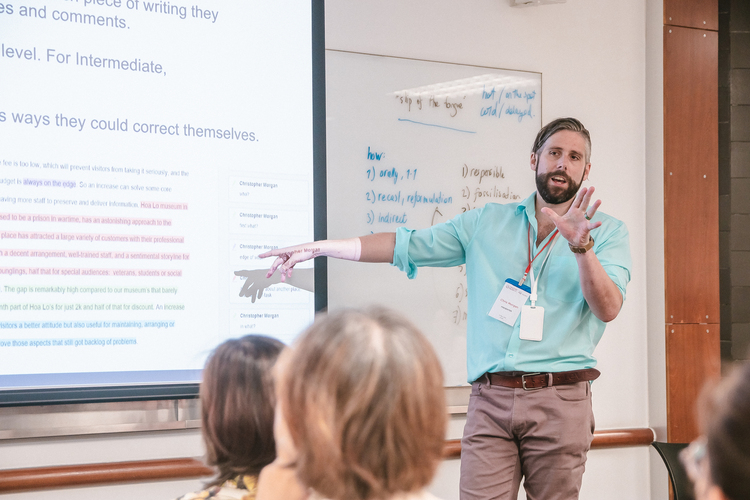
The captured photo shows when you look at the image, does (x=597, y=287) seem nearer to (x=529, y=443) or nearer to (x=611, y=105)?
(x=529, y=443)

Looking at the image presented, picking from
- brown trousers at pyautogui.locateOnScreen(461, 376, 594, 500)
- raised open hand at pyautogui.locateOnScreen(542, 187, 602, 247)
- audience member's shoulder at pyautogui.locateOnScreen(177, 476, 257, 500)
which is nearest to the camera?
audience member's shoulder at pyautogui.locateOnScreen(177, 476, 257, 500)

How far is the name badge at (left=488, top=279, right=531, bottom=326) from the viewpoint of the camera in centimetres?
195

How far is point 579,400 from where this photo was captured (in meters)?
1.91

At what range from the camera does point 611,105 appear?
292 centimetres

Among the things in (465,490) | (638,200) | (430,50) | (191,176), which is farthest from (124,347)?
(638,200)

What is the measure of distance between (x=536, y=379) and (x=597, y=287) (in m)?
0.33

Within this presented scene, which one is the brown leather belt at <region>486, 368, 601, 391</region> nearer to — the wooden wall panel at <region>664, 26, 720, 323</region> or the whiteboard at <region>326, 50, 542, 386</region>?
the whiteboard at <region>326, 50, 542, 386</region>

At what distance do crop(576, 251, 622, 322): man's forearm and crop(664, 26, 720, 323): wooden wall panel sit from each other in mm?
1216

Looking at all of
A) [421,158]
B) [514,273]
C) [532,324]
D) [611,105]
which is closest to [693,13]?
[611,105]

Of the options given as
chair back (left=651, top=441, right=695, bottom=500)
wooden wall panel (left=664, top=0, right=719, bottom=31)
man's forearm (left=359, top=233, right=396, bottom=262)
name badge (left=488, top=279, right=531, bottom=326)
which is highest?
wooden wall panel (left=664, top=0, right=719, bottom=31)

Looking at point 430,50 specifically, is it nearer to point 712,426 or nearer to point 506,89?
point 506,89

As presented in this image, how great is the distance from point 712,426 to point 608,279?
120cm

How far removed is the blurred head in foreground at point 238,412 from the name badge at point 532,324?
40.9 inches

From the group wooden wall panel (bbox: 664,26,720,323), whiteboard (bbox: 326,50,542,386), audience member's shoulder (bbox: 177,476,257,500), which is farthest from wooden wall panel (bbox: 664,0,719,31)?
audience member's shoulder (bbox: 177,476,257,500)
